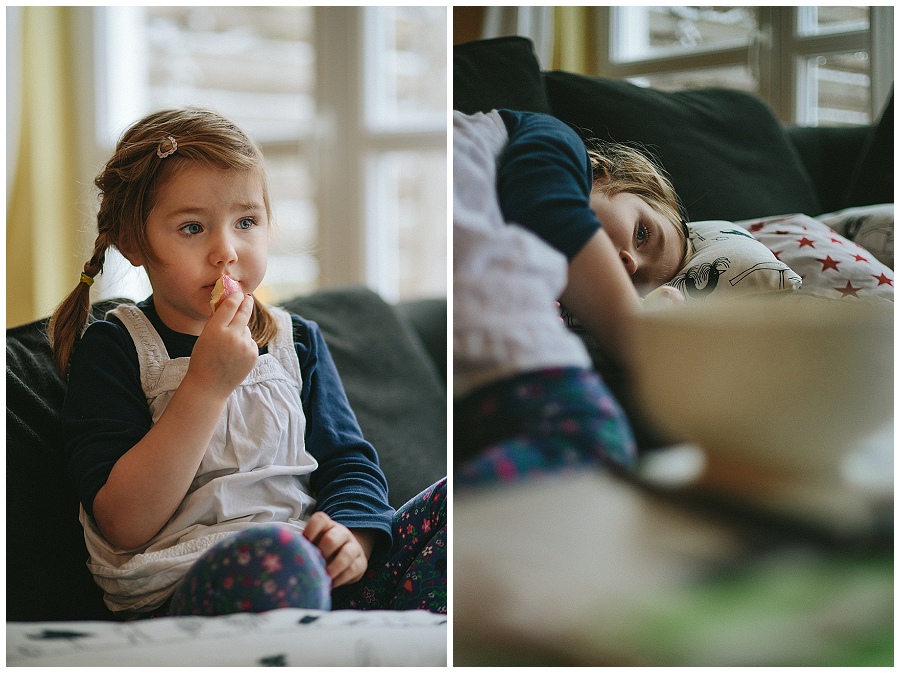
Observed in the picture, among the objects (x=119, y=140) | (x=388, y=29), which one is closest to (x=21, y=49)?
(x=388, y=29)

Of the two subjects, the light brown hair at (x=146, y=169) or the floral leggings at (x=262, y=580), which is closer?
the floral leggings at (x=262, y=580)

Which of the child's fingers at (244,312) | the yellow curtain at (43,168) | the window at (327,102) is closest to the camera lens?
the child's fingers at (244,312)

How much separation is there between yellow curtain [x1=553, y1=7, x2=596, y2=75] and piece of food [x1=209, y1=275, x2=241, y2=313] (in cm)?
40

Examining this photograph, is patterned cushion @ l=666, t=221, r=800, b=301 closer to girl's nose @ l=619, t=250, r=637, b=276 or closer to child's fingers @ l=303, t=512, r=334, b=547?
girl's nose @ l=619, t=250, r=637, b=276

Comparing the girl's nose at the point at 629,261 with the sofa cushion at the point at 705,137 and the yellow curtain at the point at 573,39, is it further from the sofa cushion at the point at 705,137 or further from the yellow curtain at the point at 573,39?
the yellow curtain at the point at 573,39

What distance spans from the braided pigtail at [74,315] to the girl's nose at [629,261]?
1.78 feet

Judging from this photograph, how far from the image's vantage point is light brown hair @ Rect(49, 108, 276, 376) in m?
0.80

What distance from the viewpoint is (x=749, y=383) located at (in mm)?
706

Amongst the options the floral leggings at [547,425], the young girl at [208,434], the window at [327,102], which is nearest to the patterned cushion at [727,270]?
the floral leggings at [547,425]

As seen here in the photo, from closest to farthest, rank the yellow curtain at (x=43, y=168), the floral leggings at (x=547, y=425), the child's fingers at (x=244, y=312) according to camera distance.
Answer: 1. the floral leggings at (x=547, y=425)
2. the child's fingers at (x=244, y=312)
3. the yellow curtain at (x=43, y=168)

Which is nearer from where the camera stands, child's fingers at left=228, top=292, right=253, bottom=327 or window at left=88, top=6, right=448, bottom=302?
child's fingers at left=228, top=292, right=253, bottom=327

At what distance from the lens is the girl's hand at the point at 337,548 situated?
0.78 meters

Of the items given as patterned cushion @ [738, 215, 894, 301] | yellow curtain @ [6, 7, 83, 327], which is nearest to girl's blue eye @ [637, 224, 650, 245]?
patterned cushion @ [738, 215, 894, 301]

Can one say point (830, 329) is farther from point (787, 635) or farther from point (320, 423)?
point (320, 423)
